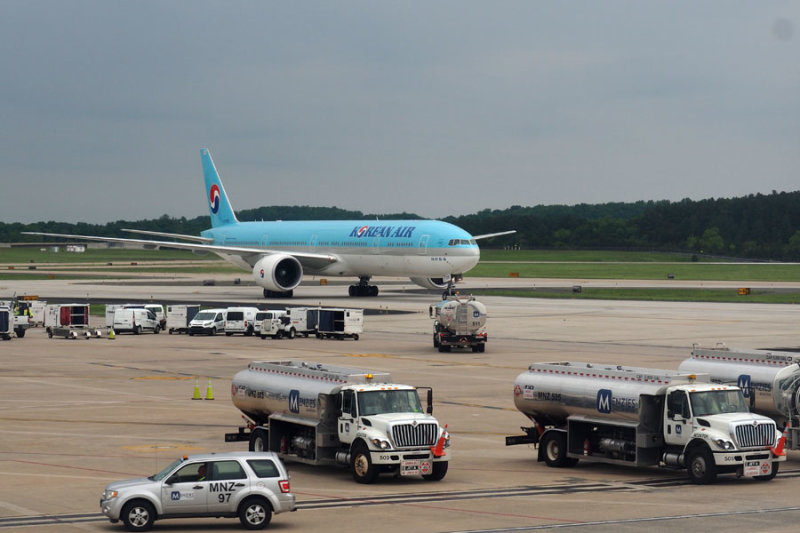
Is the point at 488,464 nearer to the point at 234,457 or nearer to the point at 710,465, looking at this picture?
the point at 710,465

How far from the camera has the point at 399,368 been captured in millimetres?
55031

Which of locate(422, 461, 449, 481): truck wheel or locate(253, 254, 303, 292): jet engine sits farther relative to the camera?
locate(253, 254, 303, 292): jet engine

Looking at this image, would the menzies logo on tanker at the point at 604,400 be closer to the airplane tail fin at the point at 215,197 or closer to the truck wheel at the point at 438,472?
the truck wheel at the point at 438,472

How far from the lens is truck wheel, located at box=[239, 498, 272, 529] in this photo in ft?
78.9

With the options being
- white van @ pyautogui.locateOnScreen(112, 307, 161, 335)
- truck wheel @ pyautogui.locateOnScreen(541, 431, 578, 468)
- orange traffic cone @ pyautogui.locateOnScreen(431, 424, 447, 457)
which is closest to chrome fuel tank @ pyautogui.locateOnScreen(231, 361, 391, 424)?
orange traffic cone @ pyautogui.locateOnScreen(431, 424, 447, 457)

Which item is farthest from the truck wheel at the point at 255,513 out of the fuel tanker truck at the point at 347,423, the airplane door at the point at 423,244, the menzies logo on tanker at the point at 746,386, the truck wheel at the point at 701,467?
the airplane door at the point at 423,244

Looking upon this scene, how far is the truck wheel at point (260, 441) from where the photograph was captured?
32.1 m

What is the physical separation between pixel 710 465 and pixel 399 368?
27.5 metres

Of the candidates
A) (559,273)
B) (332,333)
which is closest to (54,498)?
(332,333)

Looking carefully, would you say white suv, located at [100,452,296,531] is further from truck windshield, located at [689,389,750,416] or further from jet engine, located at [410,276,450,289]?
jet engine, located at [410,276,450,289]

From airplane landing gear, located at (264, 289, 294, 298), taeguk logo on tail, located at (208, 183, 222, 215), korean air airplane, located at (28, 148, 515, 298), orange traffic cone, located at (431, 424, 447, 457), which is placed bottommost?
orange traffic cone, located at (431, 424, 447, 457)

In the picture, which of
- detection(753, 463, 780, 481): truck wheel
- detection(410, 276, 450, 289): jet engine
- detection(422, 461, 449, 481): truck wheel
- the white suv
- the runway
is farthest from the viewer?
detection(410, 276, 450, 289): jet engine

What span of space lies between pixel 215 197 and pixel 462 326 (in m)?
73.0

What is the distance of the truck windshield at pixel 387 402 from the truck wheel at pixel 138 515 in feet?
22.6
